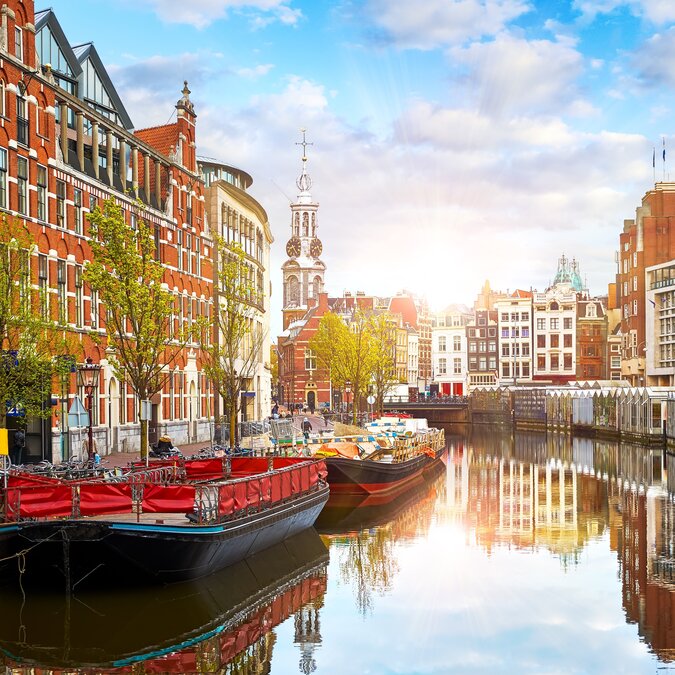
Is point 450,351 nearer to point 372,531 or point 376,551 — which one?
point 372,531

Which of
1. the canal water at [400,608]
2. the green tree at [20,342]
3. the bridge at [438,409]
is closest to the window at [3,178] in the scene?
the green tree at [20,342]

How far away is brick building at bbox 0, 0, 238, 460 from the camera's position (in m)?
37.2

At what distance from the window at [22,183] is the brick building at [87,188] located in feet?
0.17

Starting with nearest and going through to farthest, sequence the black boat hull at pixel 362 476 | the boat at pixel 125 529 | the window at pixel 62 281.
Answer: the boat at pixel 125 529
the black boat hull at pixel 362 476
the window at pixel 62 281

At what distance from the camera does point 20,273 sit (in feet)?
96.9

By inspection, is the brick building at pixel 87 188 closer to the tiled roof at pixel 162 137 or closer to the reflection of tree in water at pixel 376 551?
the tiled roof at pixel 162 137

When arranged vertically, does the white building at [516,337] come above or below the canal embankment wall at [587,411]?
above

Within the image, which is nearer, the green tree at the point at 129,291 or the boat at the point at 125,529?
the boat at the point at 125,529

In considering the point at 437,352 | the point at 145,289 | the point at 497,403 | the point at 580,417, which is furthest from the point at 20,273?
the point at 437,352

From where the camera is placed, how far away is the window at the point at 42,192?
3838 cm

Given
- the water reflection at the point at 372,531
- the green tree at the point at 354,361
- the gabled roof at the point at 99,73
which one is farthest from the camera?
the green tree at the point at 354,361

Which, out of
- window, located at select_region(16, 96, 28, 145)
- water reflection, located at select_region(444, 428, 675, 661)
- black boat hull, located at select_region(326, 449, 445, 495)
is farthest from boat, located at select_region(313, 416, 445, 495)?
window, located at select_region(16, 96, 28, 145)

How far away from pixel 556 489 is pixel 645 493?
14.4 feet

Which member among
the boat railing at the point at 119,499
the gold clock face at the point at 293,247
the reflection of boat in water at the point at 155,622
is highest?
the gold clock face at the point at 293,247
